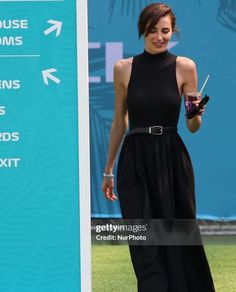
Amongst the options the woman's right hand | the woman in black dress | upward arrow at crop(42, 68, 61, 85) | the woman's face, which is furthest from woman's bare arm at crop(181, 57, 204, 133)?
upward arrow at crop(42, 68, 61, 85)

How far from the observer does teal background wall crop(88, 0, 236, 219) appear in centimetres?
376

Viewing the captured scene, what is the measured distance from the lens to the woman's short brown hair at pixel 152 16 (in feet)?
12.1

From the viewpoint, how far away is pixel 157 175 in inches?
146

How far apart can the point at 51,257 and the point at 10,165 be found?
43 centimetres

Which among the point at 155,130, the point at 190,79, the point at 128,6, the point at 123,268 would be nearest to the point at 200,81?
the point at 190,79

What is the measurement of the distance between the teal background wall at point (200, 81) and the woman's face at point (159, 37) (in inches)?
1.5

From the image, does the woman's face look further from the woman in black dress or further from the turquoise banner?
the turquoise banner

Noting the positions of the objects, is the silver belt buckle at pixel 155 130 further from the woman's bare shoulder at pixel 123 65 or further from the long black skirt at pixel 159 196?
the woman's bare shoulder at pixel 123 65

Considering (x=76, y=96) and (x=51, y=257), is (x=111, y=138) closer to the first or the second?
(x=76, y=96)

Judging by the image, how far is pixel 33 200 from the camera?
3.68 metres

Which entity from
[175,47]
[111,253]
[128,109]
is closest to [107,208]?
[111,253]

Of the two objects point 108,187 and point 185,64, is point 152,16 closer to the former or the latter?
point 185,64

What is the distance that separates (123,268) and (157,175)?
0.50 m

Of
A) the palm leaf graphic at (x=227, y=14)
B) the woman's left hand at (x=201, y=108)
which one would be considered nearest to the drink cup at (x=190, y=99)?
the woman's left hand at (x=201, y=108)
